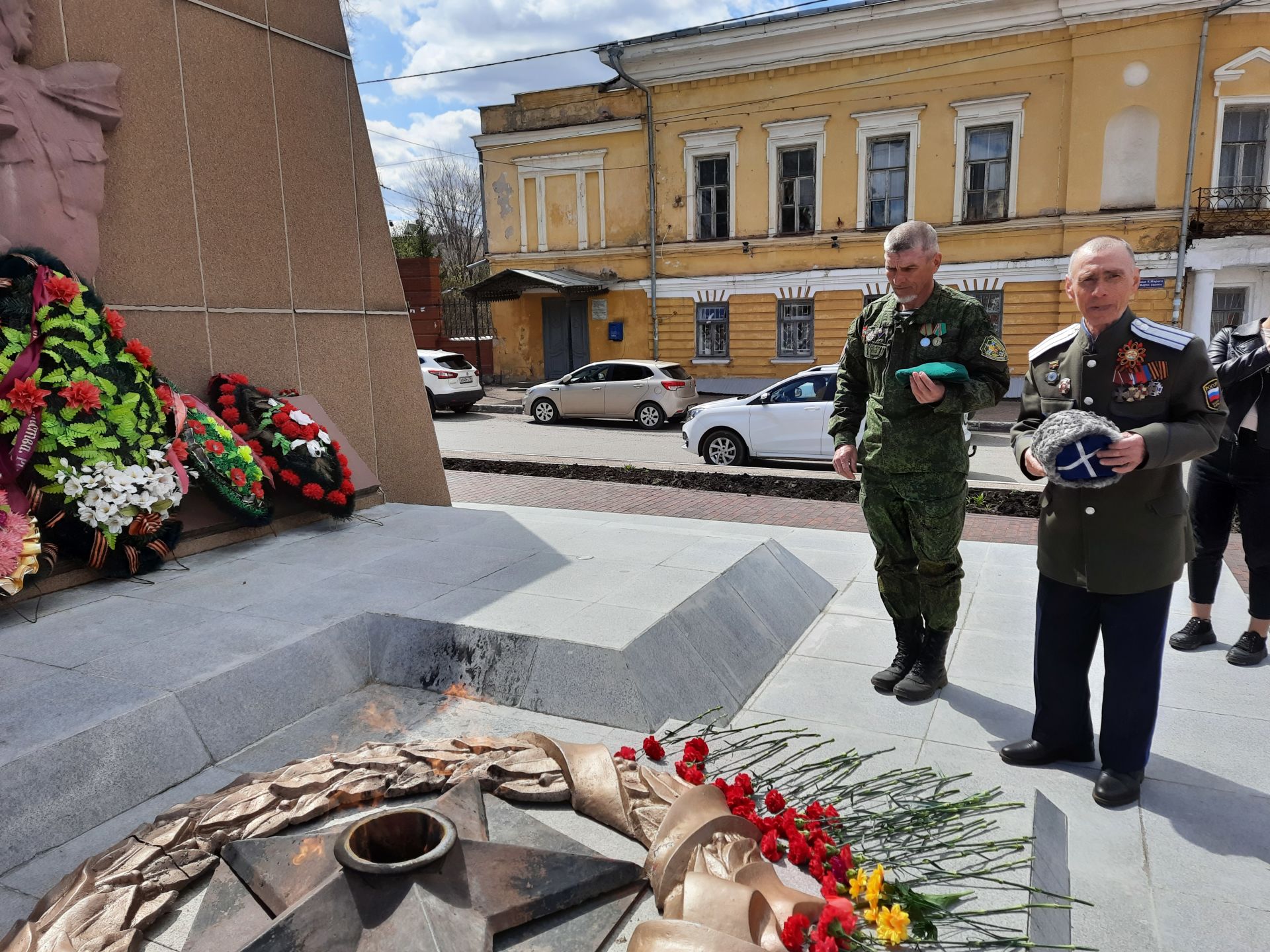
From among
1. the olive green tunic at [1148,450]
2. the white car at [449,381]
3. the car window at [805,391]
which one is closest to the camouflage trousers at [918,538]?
the olive green tunic at [1148,450]

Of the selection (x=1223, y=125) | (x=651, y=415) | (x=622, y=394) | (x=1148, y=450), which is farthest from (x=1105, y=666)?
(x=1223, y=125)

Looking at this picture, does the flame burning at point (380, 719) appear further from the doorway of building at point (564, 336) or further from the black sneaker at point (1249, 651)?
the doorway of building at point (564, 336)

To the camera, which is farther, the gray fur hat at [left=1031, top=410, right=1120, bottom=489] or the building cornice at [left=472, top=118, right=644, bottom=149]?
the building cornice at [left=472, top=118, right=644, bottom=149]

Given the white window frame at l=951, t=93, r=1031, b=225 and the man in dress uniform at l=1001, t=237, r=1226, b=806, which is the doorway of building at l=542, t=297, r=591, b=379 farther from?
the man in dress uniform at l=1001, t=237, r=1226, b=806

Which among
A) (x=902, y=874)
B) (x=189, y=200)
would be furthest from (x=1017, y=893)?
(x=189, y=200)

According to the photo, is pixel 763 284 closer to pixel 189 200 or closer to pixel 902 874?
pixel 189 200

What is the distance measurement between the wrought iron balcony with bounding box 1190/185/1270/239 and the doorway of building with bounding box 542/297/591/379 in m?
14.4

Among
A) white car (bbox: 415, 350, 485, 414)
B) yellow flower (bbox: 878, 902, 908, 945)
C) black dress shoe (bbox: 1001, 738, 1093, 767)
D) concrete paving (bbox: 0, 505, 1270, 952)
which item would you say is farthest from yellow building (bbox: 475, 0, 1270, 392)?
yellow flower (bbox: 878, 902, 908, 945)

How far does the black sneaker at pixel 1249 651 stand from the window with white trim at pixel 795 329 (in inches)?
712

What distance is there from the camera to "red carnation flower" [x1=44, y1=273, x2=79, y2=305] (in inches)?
181

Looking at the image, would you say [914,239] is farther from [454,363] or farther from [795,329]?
[795,329]

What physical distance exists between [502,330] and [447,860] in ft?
81.2

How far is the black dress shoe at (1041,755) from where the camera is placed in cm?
313

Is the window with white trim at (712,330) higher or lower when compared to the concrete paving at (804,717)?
higher
